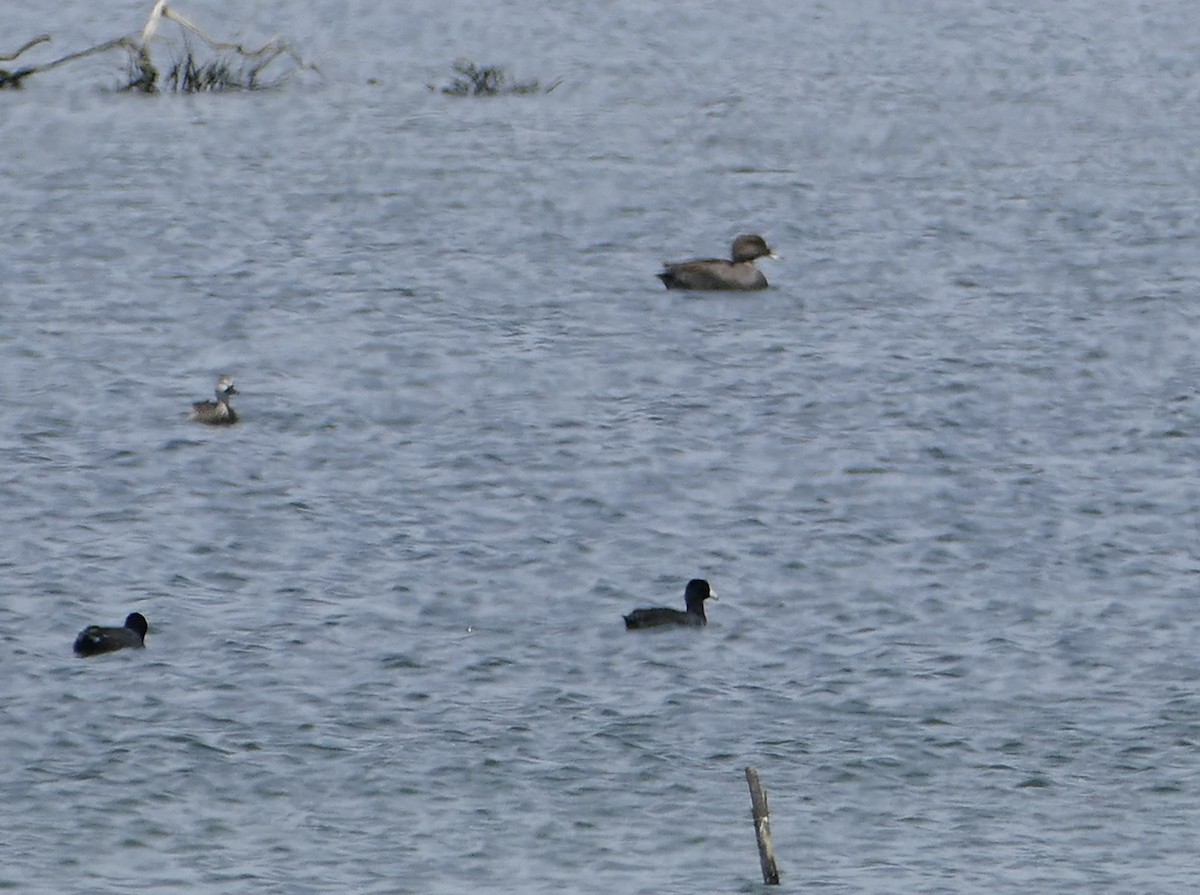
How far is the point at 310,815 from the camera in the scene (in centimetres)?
1694

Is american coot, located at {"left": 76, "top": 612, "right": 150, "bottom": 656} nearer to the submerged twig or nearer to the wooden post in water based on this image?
the wooden post in water

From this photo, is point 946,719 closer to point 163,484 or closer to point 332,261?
point 163,484

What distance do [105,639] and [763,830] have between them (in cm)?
664

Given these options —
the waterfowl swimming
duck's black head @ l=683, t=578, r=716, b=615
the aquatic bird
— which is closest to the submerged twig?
the aquatic bird

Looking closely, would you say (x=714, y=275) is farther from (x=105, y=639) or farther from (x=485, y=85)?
(x=485, y=85)

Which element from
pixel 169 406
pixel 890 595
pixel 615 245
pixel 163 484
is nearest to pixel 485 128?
pixel 615 245

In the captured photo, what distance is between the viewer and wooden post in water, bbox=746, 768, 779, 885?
592 inches

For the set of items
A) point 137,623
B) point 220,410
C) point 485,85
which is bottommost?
point 137,623

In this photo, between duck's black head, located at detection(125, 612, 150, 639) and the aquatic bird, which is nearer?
duck's black head, located at detection(125, 612, 150, 639)

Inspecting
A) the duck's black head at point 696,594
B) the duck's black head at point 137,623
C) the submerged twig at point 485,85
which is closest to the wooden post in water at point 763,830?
the duck's black head at point 696,594

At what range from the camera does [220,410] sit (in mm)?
26797

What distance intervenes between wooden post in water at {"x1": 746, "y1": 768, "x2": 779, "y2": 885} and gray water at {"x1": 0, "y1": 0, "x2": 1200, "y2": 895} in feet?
0.50

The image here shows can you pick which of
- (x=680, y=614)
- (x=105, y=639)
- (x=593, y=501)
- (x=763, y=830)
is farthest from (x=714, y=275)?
(x=763, y=830)

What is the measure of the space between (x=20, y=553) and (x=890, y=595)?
7.61 metres
